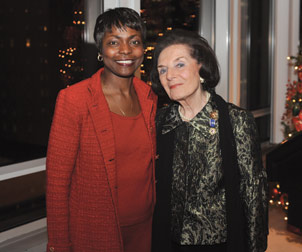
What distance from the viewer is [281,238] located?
11.2 ft

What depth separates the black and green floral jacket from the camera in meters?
1.63

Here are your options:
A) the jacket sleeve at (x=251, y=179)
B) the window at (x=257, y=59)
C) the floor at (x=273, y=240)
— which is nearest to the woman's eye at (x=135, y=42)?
the jacket sleeve at (x=251, y=179)

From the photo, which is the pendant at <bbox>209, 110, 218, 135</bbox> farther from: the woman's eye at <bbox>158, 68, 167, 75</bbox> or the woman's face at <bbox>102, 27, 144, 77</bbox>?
the woman's face at <bbox>102, 27, 144, 77</bbox>

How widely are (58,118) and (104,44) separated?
0.42 metres

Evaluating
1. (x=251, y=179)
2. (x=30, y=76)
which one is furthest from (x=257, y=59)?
(x=251, y=179)

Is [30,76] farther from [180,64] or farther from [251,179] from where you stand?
[251,179]

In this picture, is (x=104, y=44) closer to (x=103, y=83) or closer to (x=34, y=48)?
(x=103, y=83)

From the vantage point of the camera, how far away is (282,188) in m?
3.26

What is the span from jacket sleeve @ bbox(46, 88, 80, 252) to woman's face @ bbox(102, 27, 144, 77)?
0.87ft

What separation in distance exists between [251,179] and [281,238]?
6.74 ft

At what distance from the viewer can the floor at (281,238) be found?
3211 millimetres

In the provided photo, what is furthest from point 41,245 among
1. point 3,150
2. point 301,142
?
point 3,150

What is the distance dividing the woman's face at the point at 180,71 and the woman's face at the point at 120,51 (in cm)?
16

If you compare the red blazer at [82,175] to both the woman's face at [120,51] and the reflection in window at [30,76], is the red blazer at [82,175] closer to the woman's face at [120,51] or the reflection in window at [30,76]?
the woman's face at [120,51]
